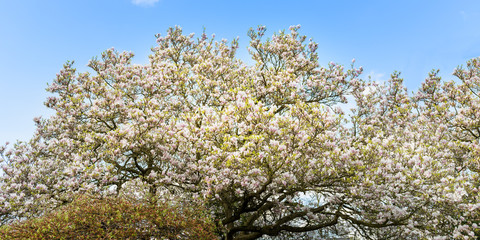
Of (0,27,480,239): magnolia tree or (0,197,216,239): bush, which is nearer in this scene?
(0,197,216,239): bush

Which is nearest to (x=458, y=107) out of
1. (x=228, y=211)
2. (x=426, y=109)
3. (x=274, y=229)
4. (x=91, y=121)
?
(x=426, y=109)

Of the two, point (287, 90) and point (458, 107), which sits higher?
point (287, 90)

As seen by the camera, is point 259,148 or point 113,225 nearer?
point 113,225

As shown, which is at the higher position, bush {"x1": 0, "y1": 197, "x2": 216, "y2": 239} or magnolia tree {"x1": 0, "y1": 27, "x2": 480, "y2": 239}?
magnolia tree {"x1": 0, "y1": 27, "x2": 480, "y2": 239}

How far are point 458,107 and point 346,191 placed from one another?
7221 mm

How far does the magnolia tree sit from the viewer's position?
10523 mm

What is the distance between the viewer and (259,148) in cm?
971

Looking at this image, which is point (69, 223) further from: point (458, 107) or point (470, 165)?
point (458, 107)

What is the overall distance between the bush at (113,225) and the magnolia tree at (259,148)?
1.73 metres

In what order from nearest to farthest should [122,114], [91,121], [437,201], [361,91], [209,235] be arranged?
[209,235], [437,201], [122,114], [91,121], [361,91]

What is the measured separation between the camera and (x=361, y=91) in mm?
18047

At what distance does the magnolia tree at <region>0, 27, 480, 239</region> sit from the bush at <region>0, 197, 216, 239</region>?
173 centimetres

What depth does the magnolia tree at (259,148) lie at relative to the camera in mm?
10523

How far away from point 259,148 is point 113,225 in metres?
4.22
